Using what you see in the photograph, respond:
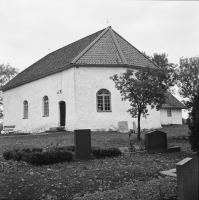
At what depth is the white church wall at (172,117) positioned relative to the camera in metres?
34.7

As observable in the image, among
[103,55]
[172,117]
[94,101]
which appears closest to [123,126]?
[94,101]

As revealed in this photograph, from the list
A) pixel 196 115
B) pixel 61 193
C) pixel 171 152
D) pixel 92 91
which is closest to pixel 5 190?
pixel 61 193

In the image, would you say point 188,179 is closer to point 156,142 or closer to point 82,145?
point 82,145

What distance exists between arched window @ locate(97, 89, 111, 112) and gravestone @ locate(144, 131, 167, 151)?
35.0 feet

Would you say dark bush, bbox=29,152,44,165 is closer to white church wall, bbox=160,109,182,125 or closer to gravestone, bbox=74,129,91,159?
gravestone, bbox=74,129,91,159

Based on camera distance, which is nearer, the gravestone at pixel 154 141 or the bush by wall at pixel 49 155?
the bush by wall at pixel 49 155

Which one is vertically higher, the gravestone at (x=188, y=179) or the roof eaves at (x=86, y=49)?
the roof eaves at (x=86, y=49)

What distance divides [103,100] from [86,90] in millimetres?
1569

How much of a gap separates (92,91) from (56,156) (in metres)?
12.9

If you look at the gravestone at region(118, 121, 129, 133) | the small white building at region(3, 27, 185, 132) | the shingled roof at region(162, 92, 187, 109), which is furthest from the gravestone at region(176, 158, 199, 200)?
the shingled roof at region(162, 92, 187, 109)

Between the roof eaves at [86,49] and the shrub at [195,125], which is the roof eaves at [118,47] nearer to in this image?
the roof eaves at [86,49]

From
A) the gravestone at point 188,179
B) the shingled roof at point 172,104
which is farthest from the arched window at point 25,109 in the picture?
the gravestone at point 188,179

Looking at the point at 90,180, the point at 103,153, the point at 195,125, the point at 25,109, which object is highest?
the point at 25,109

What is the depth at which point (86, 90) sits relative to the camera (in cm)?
2138
